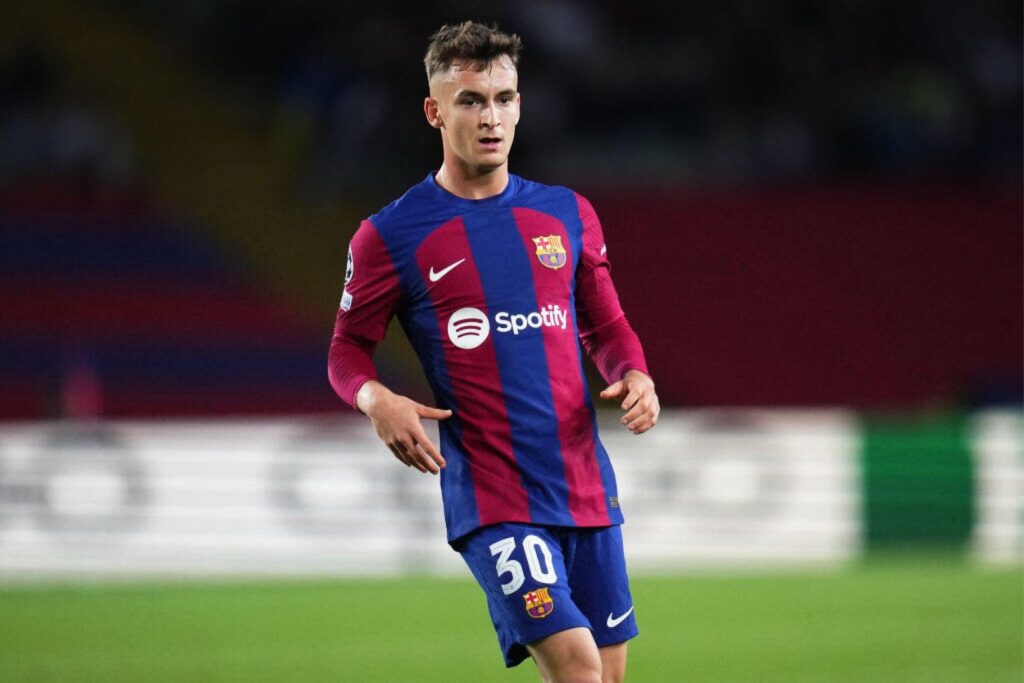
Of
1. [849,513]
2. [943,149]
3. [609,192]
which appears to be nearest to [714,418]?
[849,513]

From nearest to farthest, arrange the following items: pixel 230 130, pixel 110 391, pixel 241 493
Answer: pixel 241 493 < pixel 110 391 < pixel 230 130

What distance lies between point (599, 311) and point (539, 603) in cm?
86

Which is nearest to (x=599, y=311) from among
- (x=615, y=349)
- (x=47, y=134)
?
(x=615, y=349)

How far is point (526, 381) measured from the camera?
13.8ft

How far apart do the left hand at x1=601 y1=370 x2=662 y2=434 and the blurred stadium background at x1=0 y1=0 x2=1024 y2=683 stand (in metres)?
6.48

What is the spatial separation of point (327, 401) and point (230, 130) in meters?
4.36

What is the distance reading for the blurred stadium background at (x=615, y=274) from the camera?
11.1 m

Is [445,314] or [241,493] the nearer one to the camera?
[445,314]

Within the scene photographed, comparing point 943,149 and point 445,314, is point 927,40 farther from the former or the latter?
point 445,314

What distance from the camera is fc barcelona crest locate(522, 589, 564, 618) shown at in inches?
159

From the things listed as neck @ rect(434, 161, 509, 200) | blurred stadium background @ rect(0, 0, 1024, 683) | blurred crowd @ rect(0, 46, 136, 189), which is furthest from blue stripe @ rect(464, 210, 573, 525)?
blurred crowd @ rect(0, 46, 136, 189)

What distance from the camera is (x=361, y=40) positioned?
1564cm

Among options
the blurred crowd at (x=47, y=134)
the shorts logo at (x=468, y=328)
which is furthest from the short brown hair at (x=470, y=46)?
the blurred crowd at (x=47, y=134)

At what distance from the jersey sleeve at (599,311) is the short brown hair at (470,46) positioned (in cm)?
51
